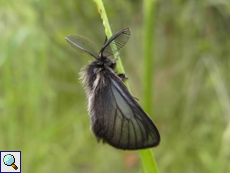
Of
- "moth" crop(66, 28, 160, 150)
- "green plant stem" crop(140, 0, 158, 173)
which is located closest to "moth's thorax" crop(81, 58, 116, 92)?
"moth" crop(66, 28, 160, 150)

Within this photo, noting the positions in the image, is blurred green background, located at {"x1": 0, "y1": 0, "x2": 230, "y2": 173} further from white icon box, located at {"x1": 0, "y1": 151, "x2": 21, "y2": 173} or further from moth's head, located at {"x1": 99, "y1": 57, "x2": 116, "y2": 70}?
moth's head, located at {"x1": 99, "y1": 57, "x2": 116, "y2": 70}

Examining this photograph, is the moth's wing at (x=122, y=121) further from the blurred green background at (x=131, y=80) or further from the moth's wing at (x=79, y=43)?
the blurred green background at (x=131, y=80)

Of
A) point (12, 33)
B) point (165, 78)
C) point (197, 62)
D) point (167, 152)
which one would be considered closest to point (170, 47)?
point (165, 78)

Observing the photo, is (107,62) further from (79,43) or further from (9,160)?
A: (9,160)

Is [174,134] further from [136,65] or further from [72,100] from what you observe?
[72,100]

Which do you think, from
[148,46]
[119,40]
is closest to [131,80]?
[148,46]

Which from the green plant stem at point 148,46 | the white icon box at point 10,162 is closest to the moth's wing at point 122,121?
the green plant stem at point 148,46

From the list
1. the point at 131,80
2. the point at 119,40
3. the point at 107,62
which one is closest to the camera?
the point at 119,40
